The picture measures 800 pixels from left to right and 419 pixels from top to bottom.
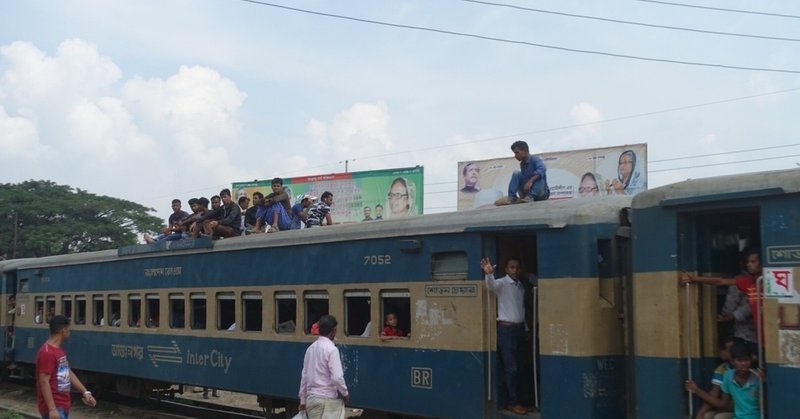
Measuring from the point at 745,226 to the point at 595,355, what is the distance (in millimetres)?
1714

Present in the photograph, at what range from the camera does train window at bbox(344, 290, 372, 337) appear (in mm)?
10031

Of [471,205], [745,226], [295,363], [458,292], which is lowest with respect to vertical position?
[295,363]

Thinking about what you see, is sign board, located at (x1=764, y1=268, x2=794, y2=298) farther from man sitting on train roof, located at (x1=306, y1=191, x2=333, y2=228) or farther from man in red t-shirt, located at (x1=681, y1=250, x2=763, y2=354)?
man sitting on train roof, located at (x1=306, y1=191, x2=333, y2=228)

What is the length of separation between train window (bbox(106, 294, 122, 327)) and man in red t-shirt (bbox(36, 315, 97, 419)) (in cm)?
762

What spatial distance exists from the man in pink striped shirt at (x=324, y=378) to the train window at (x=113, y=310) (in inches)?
337

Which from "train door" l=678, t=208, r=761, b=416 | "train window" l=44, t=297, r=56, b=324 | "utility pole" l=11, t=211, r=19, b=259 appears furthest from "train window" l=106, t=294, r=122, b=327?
"utility pole" l=11, t=211, r=19, b=259

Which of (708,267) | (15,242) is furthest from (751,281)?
(15,242)

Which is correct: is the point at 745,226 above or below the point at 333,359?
above

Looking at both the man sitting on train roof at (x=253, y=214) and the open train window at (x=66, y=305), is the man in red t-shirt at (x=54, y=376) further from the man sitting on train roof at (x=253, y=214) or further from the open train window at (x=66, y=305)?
the open train window at (x=66, y=305)

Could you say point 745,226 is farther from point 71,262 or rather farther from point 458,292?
point 71,262

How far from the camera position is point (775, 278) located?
6336mm

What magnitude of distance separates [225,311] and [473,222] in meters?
5.24

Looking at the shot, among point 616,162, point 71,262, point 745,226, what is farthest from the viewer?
point 616,162

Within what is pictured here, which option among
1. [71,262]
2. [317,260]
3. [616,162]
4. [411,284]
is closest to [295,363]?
[317,260]
